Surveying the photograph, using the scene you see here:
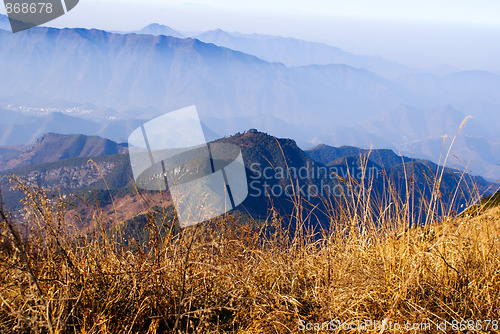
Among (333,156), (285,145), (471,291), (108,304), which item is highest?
(108,304)

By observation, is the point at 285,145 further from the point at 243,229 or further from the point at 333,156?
the point at 243,229

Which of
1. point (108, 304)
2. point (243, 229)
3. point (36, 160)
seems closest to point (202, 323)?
point (108, 304)

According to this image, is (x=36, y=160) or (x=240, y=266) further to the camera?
(x=36, y=160)

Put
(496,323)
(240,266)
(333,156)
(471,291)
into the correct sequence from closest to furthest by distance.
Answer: (496,323) → (471,291) → (240,266) → (333,156)

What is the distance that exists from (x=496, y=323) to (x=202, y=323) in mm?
1337

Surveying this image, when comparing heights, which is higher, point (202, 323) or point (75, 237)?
point (75, 237)

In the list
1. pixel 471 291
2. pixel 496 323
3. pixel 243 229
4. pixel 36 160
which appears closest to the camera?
pixel 496 323

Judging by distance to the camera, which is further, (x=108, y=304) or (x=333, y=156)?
(x=333, y=156)

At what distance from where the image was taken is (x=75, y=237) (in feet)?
7.34

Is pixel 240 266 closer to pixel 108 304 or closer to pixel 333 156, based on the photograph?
pixel 108 304

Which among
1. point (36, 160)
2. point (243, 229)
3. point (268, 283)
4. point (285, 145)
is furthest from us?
point (36, 160)

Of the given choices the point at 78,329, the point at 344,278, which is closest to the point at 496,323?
the point at 344,278

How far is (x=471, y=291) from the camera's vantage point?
5.46ft

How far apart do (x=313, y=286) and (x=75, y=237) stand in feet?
4.96
